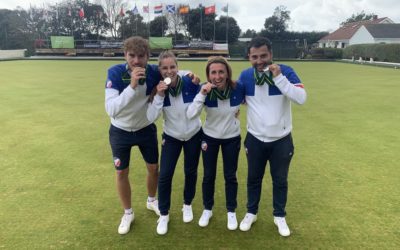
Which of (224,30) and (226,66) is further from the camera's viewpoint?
(224,30)

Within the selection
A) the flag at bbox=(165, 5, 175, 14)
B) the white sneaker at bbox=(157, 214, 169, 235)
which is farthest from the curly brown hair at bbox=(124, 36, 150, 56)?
the flag at bbox=(165, 5, 175, 14)

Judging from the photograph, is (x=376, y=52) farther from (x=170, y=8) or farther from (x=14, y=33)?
(x=14, y=33)

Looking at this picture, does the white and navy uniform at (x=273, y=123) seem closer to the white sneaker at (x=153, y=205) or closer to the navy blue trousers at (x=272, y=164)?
the navy blue trousers at (x=272, y=164)

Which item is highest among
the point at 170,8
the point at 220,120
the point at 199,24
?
the point at 170,8

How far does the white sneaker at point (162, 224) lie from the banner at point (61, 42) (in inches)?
1897

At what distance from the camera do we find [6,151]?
593cm

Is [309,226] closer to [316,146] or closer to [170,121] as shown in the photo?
[170,121]

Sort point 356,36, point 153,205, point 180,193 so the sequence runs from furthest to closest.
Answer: point 356,36
point 180,193
point 153,205

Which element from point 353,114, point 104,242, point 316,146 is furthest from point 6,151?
point 353,114

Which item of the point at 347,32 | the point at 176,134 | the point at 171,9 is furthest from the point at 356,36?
the point at 176,134

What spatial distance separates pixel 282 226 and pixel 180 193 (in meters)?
1.48

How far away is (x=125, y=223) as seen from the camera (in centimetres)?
349

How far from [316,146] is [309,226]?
2989mm

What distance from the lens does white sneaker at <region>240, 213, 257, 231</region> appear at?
3.48m
